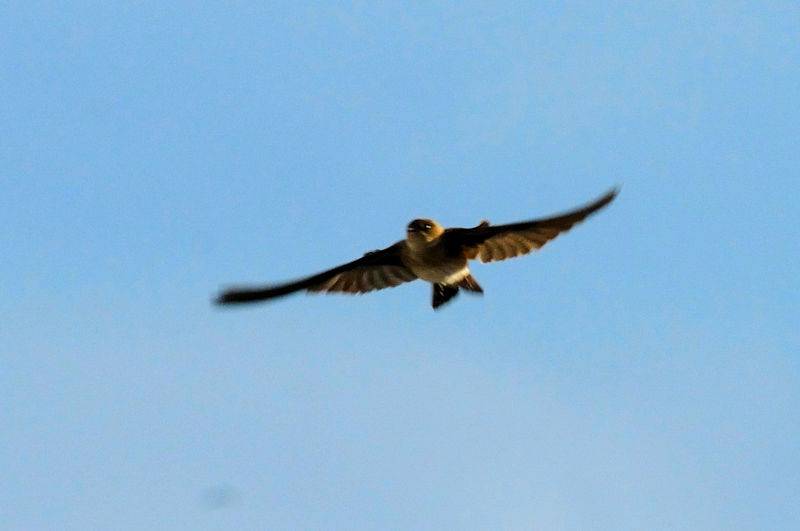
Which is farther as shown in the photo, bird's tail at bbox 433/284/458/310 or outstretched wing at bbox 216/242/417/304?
outstretched wing at bbox 216/242/417/304

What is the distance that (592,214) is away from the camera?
612 inches

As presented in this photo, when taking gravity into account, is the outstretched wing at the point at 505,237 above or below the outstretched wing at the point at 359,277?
below

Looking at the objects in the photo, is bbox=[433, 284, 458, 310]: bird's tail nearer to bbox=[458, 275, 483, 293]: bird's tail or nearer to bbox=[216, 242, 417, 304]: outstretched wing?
bbox=[458, 275, 483, 293]: bird's tail

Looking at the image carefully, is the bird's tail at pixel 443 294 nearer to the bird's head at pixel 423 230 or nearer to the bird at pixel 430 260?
the bird at pixel 430 260

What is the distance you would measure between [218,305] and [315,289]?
1940mm

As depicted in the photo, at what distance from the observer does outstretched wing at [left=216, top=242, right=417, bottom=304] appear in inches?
734

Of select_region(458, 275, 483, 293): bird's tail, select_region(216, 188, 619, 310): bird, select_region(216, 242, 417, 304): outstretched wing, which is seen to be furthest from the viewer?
select_region(216, 242, 417, 304): outstretched wing

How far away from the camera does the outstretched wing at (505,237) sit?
53.2 feet

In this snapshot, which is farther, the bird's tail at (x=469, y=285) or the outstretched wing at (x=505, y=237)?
the bird's tail at (x=469, y=285)

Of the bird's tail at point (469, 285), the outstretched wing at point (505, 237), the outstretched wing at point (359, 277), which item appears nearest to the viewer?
the outstretched wing at point (505, 237)

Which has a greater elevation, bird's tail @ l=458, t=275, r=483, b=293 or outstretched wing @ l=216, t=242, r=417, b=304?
outstretched wing @ l=216, t=242, r=417, b=304

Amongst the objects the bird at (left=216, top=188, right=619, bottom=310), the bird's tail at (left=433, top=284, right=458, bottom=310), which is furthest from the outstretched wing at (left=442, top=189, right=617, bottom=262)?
the bird's tail at (left=433, top=284, right=458, bottom=310)

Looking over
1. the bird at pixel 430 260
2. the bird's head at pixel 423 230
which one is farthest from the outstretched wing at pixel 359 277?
the bird's head at pixel 423 230

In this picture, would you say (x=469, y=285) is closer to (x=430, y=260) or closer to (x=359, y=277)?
(x=430, y=260)
